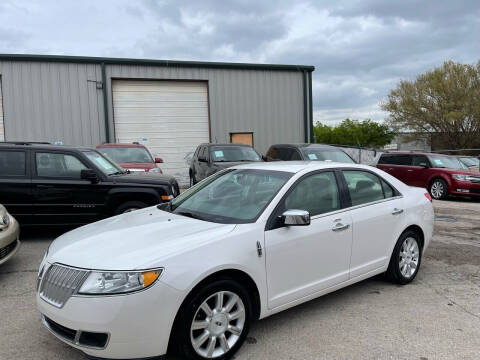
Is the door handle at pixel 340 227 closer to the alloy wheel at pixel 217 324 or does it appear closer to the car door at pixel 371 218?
the car door at pixel 371 218

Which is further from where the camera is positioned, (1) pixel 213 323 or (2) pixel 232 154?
(2) pixel 232 154

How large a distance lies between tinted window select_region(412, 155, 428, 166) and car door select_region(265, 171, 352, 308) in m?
10.9

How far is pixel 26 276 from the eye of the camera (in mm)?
4961

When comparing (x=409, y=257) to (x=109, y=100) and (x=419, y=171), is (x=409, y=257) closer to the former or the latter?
(x=419, y=171)

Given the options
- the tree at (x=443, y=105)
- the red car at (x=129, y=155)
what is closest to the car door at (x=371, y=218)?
the red car at (x=129, y=155)

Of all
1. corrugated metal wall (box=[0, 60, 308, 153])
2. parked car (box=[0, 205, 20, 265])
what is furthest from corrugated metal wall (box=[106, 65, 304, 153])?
parked car (box=[0, 205, 20, 265])

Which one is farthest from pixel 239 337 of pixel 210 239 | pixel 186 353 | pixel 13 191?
pixel 13 191

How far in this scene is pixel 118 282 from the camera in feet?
8.64

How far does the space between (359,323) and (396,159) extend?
12.1 m

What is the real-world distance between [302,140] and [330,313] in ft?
51.6

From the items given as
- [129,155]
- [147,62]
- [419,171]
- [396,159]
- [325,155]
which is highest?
[147,62]

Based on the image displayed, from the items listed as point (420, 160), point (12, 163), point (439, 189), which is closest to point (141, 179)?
point (12, 163)

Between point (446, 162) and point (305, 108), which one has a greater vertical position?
point (305, 108)

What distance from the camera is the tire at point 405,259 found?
4.47 metres
